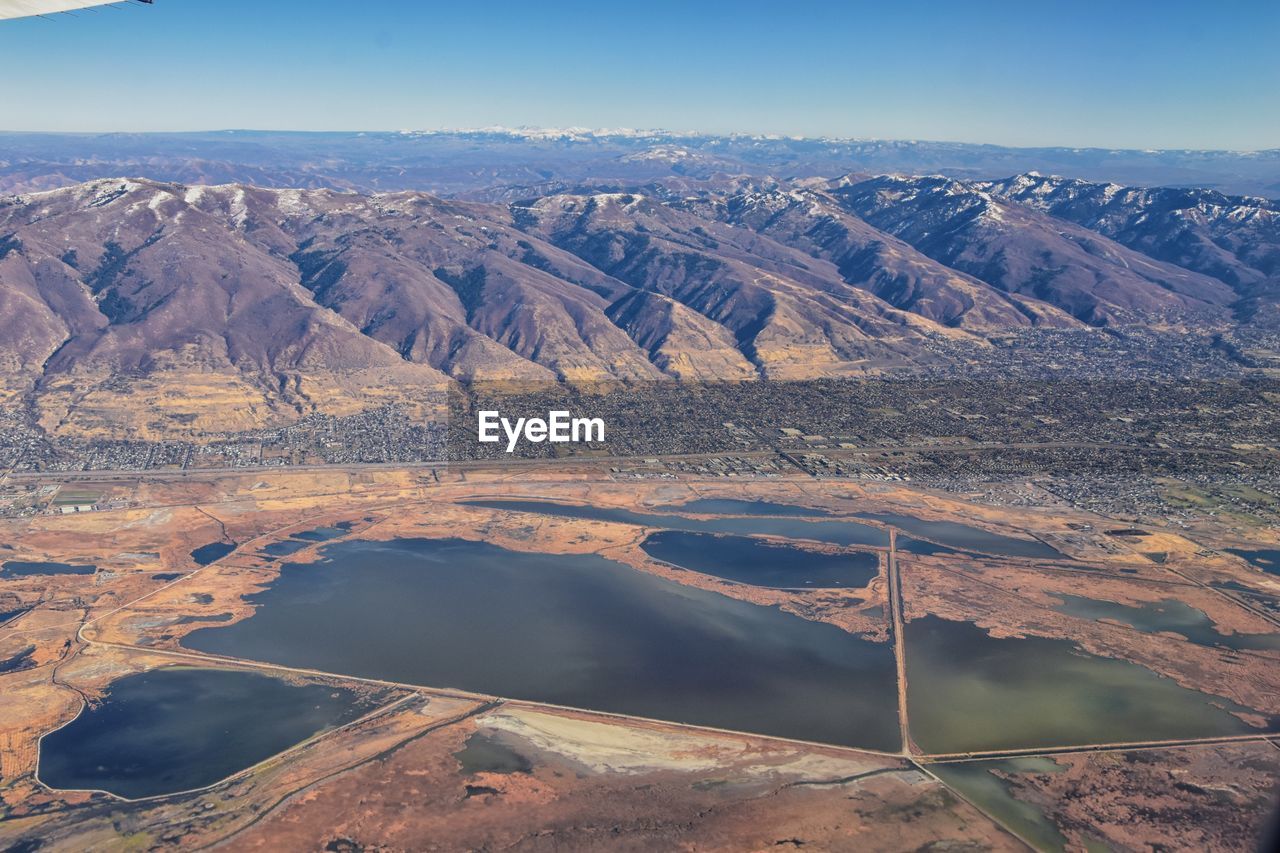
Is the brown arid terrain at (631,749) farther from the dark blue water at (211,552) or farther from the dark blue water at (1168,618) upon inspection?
the dark blue water at (1168,618)

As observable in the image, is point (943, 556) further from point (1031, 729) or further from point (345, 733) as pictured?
point (345, 733)

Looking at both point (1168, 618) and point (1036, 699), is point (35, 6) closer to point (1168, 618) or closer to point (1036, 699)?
point (1036, 699)

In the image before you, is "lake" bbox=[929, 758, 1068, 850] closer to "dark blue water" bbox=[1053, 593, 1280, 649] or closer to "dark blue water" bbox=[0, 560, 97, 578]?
"dark blue water" bbox=[1053, 593, 1280, 649]

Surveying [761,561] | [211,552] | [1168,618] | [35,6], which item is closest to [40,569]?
→ [211,552]

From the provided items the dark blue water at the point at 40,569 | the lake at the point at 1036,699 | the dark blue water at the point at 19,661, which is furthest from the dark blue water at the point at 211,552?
the lake at the point at 1036,699

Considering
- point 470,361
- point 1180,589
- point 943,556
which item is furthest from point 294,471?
point 1180,589

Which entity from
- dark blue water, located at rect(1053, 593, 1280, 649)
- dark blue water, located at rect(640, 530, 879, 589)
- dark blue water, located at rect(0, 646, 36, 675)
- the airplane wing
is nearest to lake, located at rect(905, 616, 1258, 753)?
dark blue water, located at rect(1053, 593, 1280, 649)
